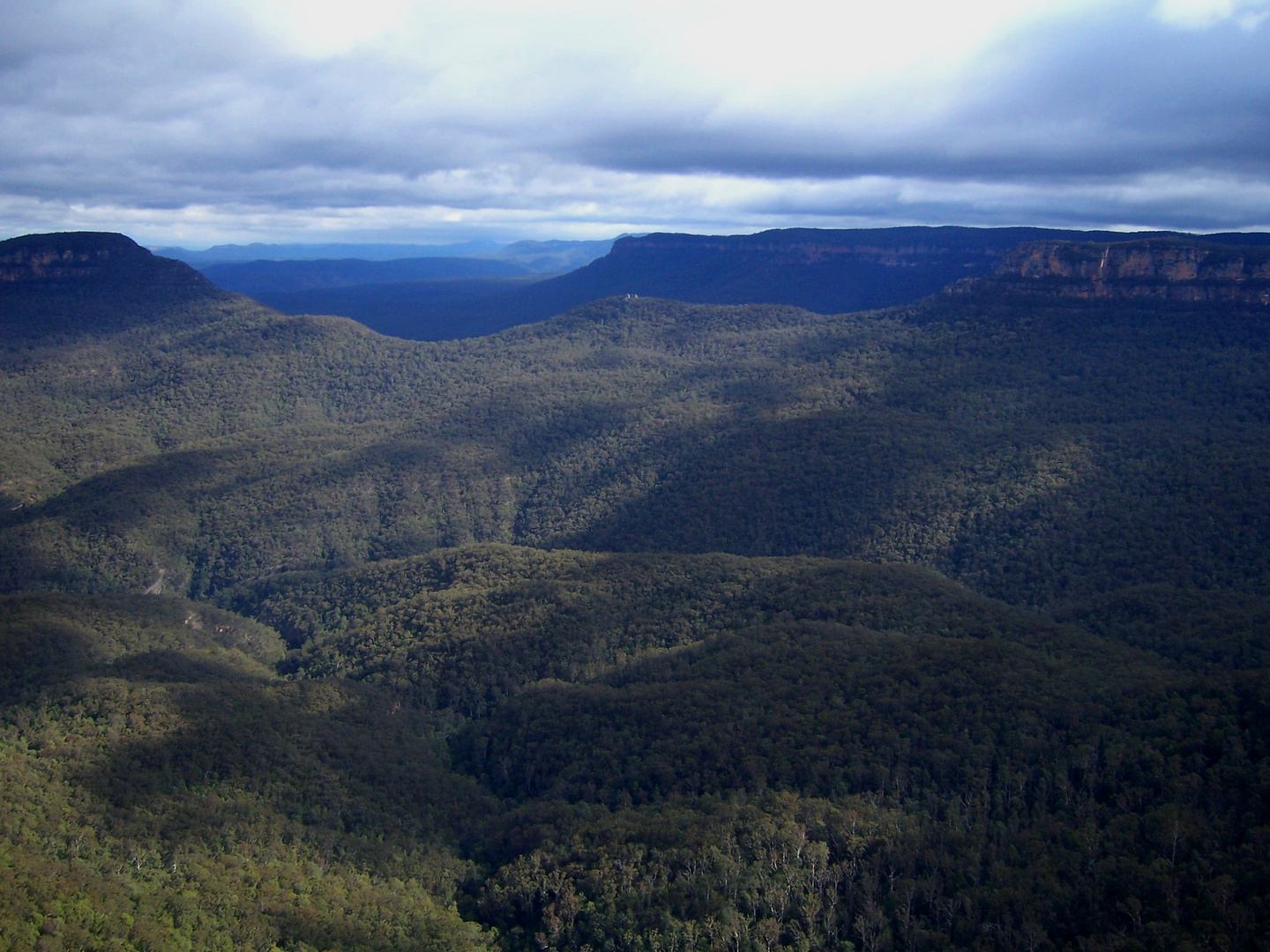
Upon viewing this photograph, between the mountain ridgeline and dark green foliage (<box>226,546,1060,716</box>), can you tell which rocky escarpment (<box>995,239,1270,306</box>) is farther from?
dark green foliage (<box>226,546,1060,716</box>)

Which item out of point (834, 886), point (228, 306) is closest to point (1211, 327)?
point (834, 886)

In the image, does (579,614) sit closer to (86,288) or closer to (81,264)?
(86,288)

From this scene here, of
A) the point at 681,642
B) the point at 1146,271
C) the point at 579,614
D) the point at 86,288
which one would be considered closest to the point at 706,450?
the point at 579,614

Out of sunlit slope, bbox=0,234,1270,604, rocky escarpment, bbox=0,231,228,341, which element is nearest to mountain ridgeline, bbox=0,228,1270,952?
sunlit slope, bbox=0,234,1270,604

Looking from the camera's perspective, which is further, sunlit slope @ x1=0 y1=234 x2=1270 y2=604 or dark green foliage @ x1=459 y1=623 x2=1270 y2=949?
sunlit slope @ x1=0 y1=234 x2=1270 y2=604

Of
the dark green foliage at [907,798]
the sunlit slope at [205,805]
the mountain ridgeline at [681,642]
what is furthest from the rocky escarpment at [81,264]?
the dark green foliage at [907,798]

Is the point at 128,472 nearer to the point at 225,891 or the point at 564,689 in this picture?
the point at 564,689
